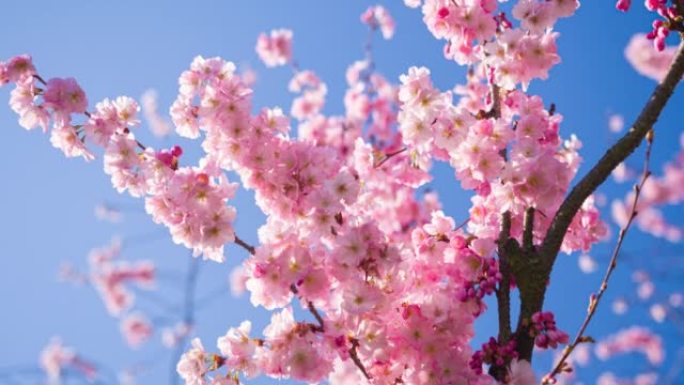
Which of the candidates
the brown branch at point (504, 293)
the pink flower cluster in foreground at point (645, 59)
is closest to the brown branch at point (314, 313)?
the brown branch at point (504, 293)

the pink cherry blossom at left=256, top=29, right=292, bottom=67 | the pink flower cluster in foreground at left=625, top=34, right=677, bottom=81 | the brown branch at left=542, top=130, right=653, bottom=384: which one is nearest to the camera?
the brown branch at left=542, top=130, right=653, bottom=384

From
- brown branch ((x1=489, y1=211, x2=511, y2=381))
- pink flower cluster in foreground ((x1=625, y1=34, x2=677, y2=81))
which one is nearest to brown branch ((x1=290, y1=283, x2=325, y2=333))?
brown branch ((x1=489, y1=211, x2=511, y2=381))

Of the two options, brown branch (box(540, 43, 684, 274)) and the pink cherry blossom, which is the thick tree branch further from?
the pink cherry blossom

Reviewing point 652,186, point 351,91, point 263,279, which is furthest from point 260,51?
point 263,279

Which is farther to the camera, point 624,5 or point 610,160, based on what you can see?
point 624,5

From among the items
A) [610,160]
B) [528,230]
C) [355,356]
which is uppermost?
[610,160]

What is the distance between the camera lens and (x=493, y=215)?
3688 millimetres

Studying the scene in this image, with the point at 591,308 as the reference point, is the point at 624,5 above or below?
above

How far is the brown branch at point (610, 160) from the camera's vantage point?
306 cm

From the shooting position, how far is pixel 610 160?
3.08m

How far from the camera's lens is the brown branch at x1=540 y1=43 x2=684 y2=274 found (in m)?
3.06

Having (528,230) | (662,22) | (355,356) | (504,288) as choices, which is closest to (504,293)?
(504,288)

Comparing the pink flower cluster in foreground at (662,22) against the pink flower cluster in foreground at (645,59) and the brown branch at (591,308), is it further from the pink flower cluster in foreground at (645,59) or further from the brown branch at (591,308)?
the pink flower cluster in foreground at (645,59)

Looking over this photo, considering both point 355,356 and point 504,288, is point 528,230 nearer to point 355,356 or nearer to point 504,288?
point 504,288
